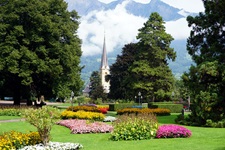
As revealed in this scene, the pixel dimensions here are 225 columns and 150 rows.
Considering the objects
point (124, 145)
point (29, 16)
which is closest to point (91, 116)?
point (124, 145)

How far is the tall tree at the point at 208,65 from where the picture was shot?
22.0 meters

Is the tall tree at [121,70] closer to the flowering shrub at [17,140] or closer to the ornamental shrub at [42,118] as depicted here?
the flowering shrub at [17,140]

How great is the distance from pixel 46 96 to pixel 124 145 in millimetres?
36108

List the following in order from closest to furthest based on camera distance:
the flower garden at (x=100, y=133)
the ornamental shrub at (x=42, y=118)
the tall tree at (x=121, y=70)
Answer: the ornamental shrub at (x=42, y=118) → the flower garden at (x=100, y=133) → the tall tree at (x=121, y=70)

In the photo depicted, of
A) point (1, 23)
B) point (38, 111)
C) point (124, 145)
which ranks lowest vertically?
point (124, 145)

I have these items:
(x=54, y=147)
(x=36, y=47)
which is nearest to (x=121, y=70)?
(x=36, y=47)

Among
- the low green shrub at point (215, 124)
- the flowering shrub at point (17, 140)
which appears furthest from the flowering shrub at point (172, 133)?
the low green shrub at point (215, 124)

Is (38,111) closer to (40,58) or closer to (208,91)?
(208,91)

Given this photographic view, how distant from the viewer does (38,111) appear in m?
13.3

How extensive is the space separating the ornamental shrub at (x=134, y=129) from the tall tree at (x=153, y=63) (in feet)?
124

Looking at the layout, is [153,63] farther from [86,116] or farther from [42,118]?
[42,118]

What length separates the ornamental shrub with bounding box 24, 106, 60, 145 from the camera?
13188mm

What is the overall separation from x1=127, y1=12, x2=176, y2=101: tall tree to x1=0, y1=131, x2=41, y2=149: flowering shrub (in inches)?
1607

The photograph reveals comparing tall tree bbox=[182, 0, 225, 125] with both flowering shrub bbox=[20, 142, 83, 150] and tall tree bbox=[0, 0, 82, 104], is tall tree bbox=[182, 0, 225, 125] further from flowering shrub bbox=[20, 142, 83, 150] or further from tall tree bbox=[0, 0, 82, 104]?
tall tree bbox=[0, 0, 82, 104]
